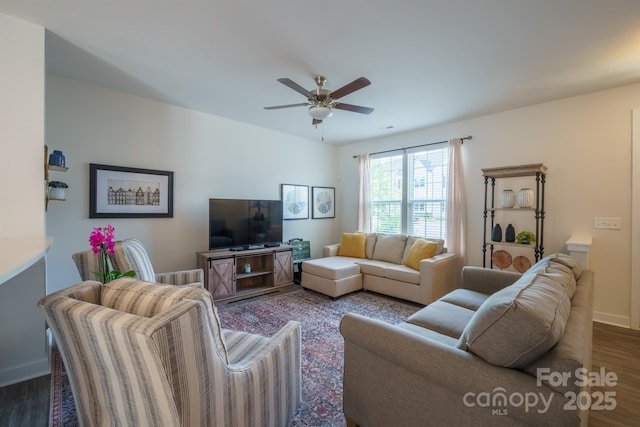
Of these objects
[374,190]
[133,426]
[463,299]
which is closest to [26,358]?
[133,426]

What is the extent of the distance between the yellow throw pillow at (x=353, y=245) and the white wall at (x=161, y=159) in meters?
0.86

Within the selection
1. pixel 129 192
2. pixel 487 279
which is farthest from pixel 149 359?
pixel 129 192

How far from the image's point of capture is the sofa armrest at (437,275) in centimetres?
348

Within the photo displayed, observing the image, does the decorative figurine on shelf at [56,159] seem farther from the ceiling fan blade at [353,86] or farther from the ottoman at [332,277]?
the ottoman at [332,277]

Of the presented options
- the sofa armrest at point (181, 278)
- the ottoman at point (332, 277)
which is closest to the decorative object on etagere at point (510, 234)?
the ottoman at point (332, 277)

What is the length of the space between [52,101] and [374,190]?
180 inches

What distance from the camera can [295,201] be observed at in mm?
5023

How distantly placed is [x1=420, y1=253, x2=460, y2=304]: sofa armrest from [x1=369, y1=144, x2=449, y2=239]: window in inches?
23.0

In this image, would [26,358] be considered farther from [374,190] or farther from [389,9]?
[374,190]

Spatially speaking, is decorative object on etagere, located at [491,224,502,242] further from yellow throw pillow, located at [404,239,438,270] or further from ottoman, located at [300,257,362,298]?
ottoman, located at [300,257,362,298]

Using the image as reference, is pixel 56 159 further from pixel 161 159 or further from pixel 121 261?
pixel 161 159

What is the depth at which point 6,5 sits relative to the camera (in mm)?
1837

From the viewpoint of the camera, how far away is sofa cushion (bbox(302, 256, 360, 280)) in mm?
3838

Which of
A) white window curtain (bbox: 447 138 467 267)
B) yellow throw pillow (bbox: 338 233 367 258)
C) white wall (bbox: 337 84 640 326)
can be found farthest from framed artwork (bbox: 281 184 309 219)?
white wall (bbox: 337 84 640 326)
